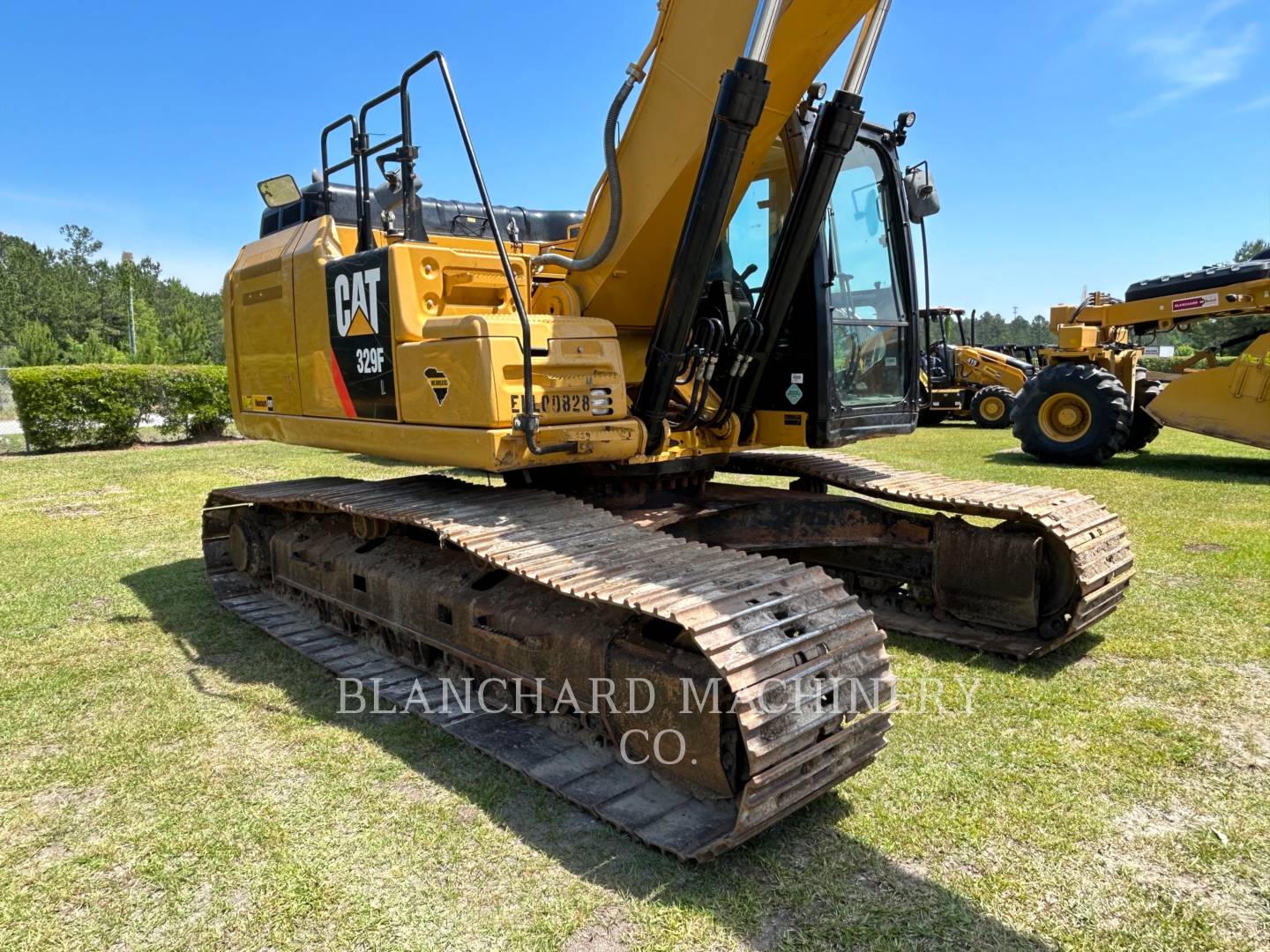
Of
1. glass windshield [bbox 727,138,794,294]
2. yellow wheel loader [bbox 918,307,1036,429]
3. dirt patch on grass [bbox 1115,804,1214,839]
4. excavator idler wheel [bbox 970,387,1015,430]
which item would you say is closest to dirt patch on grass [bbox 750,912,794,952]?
dirt patch on grass [bbox 1115,804,1214,839]

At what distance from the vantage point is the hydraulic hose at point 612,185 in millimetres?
4152

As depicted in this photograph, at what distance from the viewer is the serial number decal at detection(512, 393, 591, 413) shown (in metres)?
4.06

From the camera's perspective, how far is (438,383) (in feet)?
14.0

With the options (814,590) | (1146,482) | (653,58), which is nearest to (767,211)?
(653,58)

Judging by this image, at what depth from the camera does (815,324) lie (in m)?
4.68

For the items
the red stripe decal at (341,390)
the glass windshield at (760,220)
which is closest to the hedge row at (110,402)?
the red stripe decal at (341,390)

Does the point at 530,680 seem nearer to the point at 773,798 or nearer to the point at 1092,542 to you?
the point at 773,798

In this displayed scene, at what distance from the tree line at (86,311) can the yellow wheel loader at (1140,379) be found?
4509 centimetres

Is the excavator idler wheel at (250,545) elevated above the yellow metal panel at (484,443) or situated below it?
below

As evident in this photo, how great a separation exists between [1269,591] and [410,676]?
18.7 ft

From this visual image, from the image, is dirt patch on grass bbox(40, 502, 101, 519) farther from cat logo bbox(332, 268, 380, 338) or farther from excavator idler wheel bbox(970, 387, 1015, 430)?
excavator idler wheel bbox(970, 387, 1015, 430)

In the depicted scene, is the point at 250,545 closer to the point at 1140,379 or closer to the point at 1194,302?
the point at 1194,302

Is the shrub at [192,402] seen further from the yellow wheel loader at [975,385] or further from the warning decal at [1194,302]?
the warning decal at [1194,302]

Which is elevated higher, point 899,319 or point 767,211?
point 767,211
